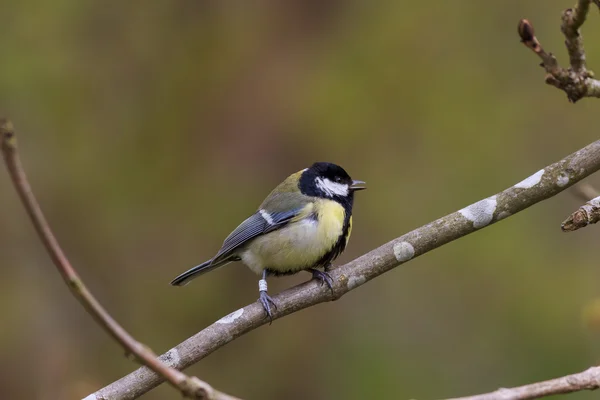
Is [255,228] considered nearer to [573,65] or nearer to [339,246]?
[339,246]

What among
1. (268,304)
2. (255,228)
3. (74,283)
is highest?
(74,283)

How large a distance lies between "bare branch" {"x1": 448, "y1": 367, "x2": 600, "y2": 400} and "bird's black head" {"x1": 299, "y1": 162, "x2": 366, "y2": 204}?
1732mm

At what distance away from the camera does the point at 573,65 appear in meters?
2.00

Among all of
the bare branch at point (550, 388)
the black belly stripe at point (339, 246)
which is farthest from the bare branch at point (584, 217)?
the black belly stripe at point (339, 246)

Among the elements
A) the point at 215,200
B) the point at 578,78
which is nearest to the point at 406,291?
the point at 215,200

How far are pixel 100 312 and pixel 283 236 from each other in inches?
72.1

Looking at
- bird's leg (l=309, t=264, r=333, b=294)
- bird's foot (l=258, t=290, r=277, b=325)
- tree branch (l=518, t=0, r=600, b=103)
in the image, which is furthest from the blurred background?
tree branch (l=518, t=0, r=600, b=103)

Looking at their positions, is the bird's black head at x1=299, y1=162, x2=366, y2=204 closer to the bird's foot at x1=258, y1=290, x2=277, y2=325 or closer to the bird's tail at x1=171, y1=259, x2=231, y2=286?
the bird's tail at x1=171, y1=259, x2=231, y2=286

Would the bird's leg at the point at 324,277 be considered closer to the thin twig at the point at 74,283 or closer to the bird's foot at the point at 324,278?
the bird's foot at the point at 324,278

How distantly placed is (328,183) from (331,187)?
0.03 metres

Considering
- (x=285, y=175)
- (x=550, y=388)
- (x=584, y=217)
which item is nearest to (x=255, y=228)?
Result: (x=584, y=217)

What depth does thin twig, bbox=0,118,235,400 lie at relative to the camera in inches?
39.1

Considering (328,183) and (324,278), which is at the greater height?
(328,183)

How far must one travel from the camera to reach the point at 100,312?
3.91 ft
